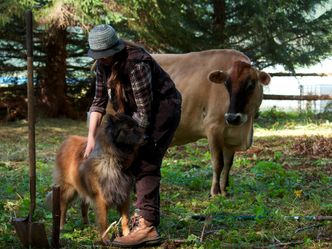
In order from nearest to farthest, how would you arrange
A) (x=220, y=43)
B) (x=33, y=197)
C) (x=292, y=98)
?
(x=33, y=197) < (x=220, y=43) < (x=292, y=98)

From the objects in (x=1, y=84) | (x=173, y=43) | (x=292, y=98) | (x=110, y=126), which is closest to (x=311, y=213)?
(x=110, y=126)

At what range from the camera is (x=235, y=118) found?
A: 7430 millimetres

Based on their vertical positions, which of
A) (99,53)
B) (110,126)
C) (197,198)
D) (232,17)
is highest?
(232,17)

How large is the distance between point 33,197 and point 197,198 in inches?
104

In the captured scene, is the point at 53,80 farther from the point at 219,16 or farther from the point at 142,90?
the point at 142,90

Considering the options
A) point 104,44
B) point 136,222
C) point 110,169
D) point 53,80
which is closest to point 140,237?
point 136,222

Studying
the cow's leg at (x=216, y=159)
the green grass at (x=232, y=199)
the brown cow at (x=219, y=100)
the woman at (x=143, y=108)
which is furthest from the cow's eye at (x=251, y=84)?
the woman at (x=143, y=108)

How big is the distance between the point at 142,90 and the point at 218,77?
3.06m

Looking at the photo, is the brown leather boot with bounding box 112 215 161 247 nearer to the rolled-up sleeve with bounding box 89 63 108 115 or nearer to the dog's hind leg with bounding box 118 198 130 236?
the dog's hind leg with bounding box 118 198 130 236

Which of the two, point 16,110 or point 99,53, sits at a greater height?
point 99,53

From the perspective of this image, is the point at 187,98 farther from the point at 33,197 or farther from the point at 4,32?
the point at 4,32

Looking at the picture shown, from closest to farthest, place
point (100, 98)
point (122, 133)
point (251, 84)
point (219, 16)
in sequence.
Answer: point (122, 133), point (100, 98), point (251, 84), point (219, 16)

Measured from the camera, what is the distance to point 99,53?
15.5ft

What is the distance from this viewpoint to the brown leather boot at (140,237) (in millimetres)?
4980
